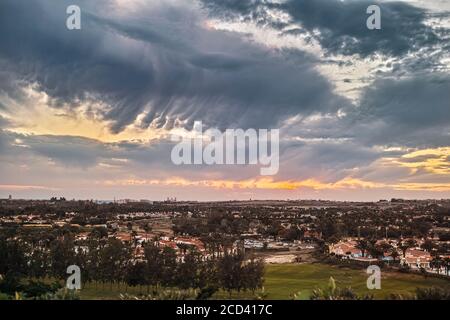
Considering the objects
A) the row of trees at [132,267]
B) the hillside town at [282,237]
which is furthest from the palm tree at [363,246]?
the row of trees at [132,267]

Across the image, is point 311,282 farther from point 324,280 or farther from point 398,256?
point 398,256

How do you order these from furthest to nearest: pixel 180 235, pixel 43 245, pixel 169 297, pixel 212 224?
pixel 212 224 < pixel 180 235 < pixel 43 245 < pixel 169 297

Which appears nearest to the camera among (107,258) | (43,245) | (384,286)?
(384,286)

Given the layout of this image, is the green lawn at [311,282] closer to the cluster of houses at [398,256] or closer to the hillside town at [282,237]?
the hillside town at [282,237]

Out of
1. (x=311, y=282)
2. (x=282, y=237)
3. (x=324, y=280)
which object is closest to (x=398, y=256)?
(x=324, y=280)
